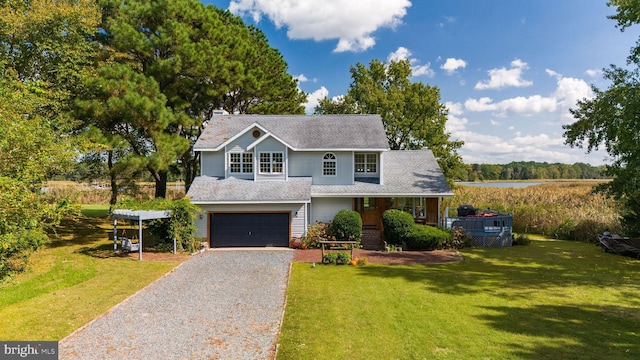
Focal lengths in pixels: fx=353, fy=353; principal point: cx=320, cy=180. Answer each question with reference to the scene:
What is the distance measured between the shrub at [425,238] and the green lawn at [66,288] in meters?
12.1

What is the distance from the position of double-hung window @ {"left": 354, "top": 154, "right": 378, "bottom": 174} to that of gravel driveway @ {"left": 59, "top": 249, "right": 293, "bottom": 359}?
36.2 ft

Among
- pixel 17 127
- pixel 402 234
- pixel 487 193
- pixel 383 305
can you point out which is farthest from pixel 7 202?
pixel 487 193

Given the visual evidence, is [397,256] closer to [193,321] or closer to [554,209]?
[193,321]

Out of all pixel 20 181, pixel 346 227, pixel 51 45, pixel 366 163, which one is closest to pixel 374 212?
pixel 366 163

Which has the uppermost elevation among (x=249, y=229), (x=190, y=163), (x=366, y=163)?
(x=190, y=163)

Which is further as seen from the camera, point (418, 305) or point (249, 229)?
point (249, 229)

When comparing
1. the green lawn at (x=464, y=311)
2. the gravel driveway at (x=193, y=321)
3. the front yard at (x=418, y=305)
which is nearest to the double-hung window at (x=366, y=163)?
the front yard at (x=418, y=305)

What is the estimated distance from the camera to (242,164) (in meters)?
22.6

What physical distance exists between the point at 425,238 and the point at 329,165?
24.5ft

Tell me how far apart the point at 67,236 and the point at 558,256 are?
95.4ft

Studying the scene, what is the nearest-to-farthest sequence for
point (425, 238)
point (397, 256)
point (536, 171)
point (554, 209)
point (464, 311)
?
point (464, 311) → point (397, 256) → point (425, 238) → point (554, 209) → point (536, 171)

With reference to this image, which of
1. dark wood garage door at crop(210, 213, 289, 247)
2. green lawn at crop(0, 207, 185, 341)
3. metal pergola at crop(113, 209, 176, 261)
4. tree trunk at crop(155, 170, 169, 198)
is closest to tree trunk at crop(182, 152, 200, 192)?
tree trunk at crop(155, 170, 169, 198)

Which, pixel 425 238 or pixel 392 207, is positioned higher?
pixel 392 207

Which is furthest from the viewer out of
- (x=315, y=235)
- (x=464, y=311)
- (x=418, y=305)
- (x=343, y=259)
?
(x=315, y=235)
